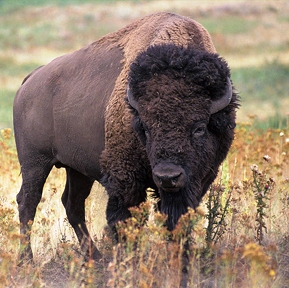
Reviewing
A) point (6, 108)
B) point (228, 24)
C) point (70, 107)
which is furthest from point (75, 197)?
point (228, 24)

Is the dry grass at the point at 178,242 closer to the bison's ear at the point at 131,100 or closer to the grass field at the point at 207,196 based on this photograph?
the grass field at the point at 207,196

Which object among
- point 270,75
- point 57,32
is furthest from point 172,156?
point 57,32

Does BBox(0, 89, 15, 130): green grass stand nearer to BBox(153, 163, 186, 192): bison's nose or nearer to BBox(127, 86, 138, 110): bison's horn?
BBox(127, 86, 138, 110): bison's horn

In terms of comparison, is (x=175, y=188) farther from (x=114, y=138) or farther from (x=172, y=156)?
(x=114, y=138)

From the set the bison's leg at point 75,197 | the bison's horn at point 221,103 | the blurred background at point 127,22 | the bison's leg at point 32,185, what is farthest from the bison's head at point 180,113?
the blurred background at point 127,22

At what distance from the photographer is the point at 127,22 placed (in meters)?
47.7

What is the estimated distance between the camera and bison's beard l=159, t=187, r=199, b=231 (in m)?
5.22

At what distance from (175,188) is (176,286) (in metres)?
0.71

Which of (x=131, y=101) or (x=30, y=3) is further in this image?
(x=30, y=3)

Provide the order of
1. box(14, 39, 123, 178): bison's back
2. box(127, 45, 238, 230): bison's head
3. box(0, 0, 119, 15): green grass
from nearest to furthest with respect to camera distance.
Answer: box(127, 45, 238, 230): bison's head
box(14, 39, 123, 178): bison's back
box(0, 0, 119, 15): green grass

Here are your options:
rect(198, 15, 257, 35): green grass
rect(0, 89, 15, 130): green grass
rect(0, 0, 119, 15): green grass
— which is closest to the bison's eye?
rect(0, 89, 15, 130): green grass

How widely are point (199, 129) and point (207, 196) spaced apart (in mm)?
1489

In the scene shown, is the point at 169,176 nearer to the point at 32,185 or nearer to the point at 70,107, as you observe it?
the point at 70,107

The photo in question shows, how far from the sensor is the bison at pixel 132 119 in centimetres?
511
